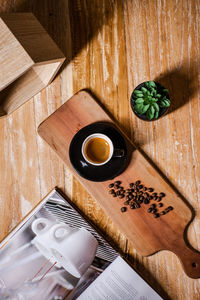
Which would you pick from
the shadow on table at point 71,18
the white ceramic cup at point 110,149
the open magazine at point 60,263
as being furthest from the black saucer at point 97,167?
the shadow on table at point 71,18

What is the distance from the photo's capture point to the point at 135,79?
2.81 feet

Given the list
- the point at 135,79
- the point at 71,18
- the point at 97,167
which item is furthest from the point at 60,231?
the point at 71,18

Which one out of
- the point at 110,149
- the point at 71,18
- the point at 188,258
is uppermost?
the point at 71,18

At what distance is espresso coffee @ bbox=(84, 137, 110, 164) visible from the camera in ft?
2.66

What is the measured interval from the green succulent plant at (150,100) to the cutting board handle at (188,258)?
41 centimetres

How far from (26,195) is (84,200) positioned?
20 centimetres

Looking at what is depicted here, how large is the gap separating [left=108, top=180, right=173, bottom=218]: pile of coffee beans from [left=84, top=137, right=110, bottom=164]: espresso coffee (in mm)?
94

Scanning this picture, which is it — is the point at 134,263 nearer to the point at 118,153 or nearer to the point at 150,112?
the point at 118,153

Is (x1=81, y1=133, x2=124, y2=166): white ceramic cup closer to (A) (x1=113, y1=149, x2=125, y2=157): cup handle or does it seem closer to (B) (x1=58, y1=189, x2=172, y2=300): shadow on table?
(A) (x1=113, y1=149, x2=125, y2=157): cup handle

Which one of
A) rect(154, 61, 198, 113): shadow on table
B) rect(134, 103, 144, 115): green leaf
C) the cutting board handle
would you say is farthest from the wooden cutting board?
rect(154, 61, 198, 113): shadow on table

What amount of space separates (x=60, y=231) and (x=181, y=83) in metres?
0.61

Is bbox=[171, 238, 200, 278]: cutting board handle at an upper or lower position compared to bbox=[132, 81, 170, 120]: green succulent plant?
lower

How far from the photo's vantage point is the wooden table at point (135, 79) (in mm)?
846

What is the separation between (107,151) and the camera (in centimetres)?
81
